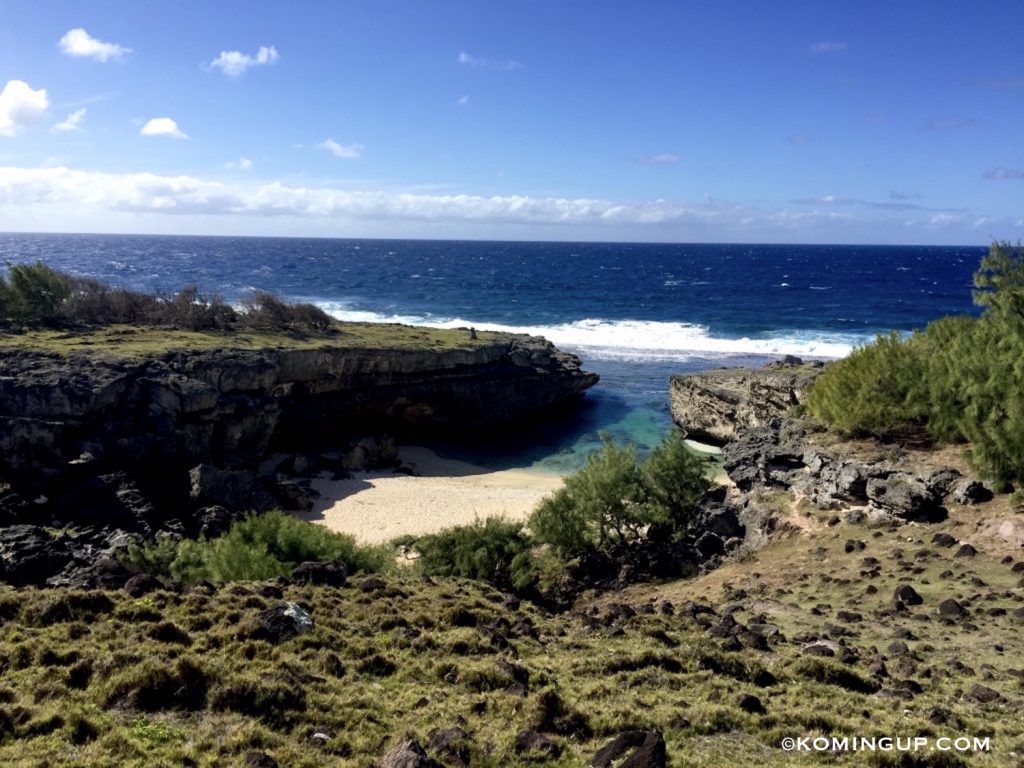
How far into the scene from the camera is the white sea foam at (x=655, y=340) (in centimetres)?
6100

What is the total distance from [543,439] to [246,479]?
723 inches

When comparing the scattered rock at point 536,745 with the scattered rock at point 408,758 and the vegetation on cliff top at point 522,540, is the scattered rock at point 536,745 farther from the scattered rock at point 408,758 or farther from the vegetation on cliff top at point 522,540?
the vegetation on cliff top at point 522,540

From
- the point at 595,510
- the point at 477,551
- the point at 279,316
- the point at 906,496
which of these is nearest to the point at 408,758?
the point at 477,551

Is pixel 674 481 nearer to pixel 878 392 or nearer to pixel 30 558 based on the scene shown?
pixel 878 392

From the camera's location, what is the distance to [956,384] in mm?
20406

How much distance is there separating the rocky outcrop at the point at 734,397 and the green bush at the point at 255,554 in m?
21.8

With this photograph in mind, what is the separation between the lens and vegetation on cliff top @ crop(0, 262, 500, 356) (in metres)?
34.9

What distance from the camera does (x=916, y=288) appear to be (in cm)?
10250

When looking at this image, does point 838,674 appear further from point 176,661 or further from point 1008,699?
point 176,661

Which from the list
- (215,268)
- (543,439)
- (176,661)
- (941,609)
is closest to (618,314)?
(543,439)

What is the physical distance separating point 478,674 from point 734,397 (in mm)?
29147

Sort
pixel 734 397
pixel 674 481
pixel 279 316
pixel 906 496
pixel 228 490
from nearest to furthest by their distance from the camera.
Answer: pixel 906 496, pixel 674 481, pixel 228 490, pixel 734 397, pixel 279 316

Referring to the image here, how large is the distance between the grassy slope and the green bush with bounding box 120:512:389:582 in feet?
9.67

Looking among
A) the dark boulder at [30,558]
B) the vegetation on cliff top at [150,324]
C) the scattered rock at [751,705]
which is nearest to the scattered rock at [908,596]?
the scattered rock at [751,705]
